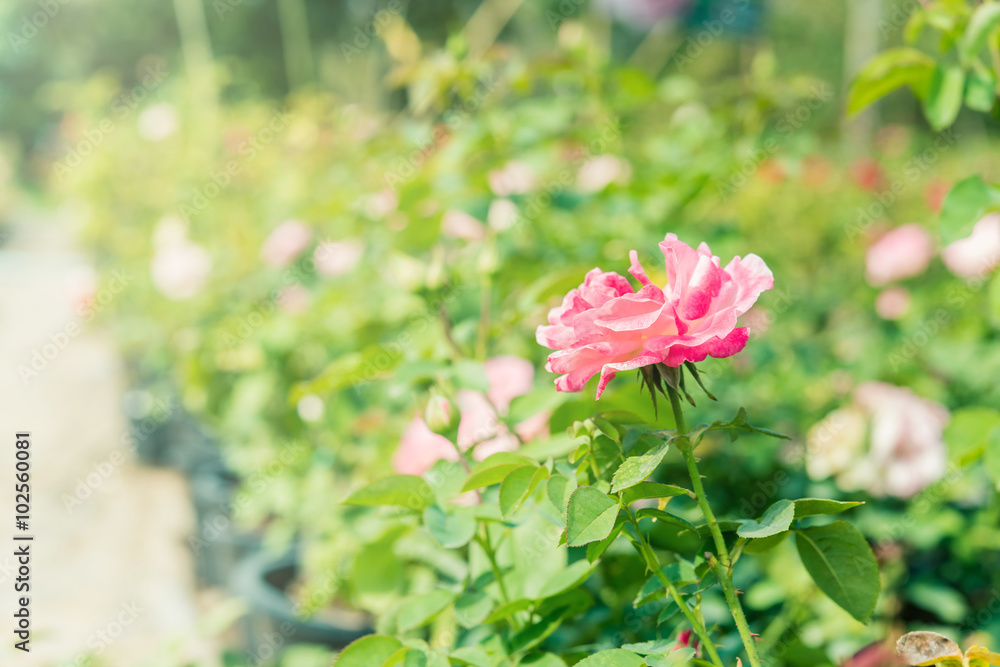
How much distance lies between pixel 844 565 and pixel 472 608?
24cm

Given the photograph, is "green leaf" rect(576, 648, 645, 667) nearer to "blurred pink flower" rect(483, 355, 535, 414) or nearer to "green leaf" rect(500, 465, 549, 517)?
"green leaf" rect(500, 465, 549, 517)

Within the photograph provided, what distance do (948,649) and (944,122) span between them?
50cm

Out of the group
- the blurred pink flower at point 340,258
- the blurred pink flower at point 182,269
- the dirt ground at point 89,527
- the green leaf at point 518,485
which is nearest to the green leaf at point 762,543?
the green leaf at point 518,485

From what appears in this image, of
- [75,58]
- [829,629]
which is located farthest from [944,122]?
[75,58]

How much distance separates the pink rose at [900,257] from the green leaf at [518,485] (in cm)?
166

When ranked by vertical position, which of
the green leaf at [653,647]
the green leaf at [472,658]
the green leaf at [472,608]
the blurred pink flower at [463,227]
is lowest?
the blurred pink flower at [463,227]

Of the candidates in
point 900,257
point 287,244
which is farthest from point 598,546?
point 900,257

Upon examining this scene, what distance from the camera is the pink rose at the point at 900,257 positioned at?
184 centimetres

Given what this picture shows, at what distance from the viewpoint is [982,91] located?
70 centimetres

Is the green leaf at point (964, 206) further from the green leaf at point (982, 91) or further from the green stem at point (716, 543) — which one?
the green stem at point (716, 543)

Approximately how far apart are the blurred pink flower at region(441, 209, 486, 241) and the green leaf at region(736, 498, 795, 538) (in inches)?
30.6

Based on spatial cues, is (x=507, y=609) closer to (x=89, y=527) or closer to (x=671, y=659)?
(x=671, y=659)

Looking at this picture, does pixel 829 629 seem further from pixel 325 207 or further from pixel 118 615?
pixel 118 615

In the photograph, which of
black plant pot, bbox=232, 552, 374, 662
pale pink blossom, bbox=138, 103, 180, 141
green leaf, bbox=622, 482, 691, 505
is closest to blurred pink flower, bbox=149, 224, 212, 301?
black plant pot, bbox=232, 552, 374, 662
